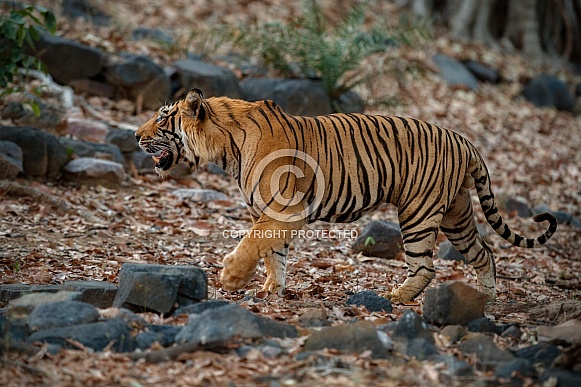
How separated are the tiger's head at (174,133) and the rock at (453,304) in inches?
89.8

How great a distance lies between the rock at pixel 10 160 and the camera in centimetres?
837

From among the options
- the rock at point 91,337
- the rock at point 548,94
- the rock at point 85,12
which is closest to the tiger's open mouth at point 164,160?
the rock at point 91,337

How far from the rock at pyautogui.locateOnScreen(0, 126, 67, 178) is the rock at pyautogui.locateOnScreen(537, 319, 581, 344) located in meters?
6.11

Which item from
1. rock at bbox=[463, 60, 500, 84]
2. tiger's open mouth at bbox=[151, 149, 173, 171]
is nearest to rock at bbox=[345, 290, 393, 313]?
tiger's open mouth at bbox=[151, 149, 173, 171]

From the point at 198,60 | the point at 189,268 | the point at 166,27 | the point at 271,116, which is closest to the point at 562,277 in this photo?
the point at 271,116

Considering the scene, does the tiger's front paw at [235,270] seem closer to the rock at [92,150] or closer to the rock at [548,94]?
the rock at [92,150]

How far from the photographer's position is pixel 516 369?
4.16m

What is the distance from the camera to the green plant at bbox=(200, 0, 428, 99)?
12078 mm

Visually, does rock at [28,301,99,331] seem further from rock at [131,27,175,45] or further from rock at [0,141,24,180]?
rock at [131,27,175,45]

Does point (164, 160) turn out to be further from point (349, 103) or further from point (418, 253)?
point (349, 103)

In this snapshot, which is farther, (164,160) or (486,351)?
(164,160)

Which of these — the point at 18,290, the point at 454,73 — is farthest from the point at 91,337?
the point at 454,73

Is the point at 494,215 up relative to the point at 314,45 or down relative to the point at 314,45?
down

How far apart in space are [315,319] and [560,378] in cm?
163
